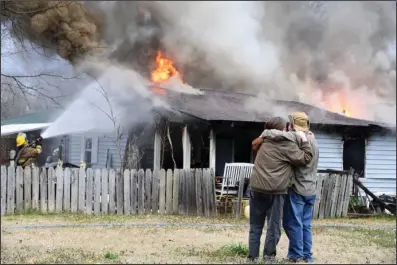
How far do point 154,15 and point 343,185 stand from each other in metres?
5.82

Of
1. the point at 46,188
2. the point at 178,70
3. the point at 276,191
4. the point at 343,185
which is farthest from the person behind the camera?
the point at 178,70

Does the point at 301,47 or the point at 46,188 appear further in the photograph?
the point at 301,47

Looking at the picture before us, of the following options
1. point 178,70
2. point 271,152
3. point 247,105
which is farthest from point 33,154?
point 271,152

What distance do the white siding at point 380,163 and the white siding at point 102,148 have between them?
25.0 feet

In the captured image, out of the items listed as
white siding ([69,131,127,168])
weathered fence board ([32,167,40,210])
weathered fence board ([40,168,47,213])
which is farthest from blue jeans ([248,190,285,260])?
white siding ([69,131,127,168])

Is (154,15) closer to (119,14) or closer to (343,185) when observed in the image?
(119,14)

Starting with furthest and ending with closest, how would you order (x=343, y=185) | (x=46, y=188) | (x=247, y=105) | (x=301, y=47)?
(x=247, y=105) → (x=301, y=47) → (x=343, y=185) → (x=46, y=188)

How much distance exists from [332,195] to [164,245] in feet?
17.5

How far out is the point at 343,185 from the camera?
10422 mm

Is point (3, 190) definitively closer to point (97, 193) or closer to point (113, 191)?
point (97, 193)

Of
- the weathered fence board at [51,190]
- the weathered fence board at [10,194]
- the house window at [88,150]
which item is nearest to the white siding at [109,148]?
the house window at [88,150]

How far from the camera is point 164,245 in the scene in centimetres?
626

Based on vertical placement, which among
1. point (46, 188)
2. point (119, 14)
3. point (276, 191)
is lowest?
point (46, 188)

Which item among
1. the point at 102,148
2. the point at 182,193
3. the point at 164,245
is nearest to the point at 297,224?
the point at 164,245
